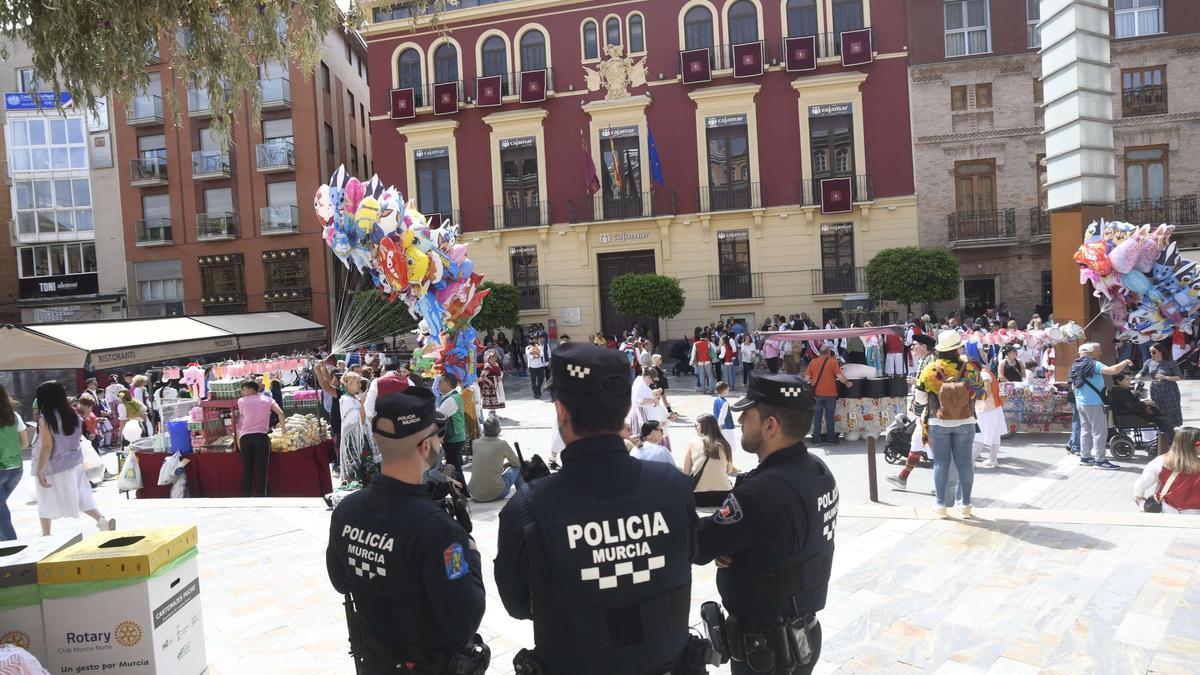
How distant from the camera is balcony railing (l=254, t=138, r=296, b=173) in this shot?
31.3 meters

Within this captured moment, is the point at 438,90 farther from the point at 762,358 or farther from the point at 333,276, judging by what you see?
the point at 762,358

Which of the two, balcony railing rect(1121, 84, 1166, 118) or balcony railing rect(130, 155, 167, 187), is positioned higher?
balcony railing rect(130, 155, 167, 187)

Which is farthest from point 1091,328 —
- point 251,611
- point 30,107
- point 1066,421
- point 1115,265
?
point 30,107

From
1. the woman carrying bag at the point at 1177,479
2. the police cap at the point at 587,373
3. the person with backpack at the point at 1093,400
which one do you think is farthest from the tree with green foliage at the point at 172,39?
the person with backpack at the point at 1093,400

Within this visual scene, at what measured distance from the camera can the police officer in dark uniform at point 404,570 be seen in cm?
286

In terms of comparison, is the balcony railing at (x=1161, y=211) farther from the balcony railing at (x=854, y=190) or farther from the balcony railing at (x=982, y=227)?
the balcony railing at (x=854, y=190)

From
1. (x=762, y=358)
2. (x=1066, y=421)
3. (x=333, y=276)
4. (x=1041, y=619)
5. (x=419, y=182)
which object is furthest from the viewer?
(x=333, y=276)

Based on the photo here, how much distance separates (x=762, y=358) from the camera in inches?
798

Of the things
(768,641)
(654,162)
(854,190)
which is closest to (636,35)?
(654,162)

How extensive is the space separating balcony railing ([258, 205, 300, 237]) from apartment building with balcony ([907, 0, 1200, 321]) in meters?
23.4

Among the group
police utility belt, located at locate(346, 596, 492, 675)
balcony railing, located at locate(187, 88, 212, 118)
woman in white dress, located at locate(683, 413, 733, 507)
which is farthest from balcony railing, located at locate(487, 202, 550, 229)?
police utility belt, located at locate(346, 596, 492, 675)

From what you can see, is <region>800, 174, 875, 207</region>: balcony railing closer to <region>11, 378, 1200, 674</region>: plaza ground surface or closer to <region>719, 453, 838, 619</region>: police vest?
<region>11, 378, 1200, 674</region>: plaza ground surface

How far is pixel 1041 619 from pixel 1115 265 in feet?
33.0

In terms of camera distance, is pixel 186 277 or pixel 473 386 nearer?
pixel 473 386
